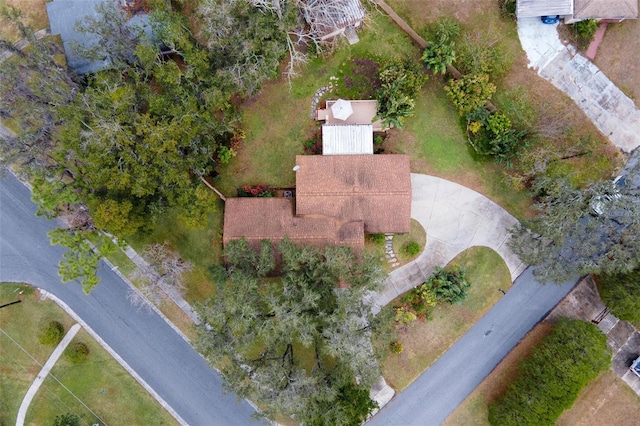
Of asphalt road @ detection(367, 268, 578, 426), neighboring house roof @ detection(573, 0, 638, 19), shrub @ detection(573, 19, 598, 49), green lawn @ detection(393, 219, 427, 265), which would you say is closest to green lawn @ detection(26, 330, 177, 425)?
asphalt road @ detection(367, 268, 578, 426)

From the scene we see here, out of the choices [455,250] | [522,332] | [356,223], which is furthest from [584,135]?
[356,223]

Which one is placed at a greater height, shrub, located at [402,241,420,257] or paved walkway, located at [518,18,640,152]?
paved walkway, located at [518,18,640,152]

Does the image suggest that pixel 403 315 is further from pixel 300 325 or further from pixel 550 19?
pixel 550 19

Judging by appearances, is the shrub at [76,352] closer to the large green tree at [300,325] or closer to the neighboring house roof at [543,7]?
the large green tree at [300,325]

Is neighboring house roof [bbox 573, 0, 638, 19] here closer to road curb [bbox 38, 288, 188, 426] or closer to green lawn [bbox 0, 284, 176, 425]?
road curb [bbox 38, 288, 188, 426]

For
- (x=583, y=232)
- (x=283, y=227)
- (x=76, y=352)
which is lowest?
(x=76, y=352)

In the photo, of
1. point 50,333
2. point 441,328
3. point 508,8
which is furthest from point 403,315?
point 50,333

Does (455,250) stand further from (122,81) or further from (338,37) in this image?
(122,81)
